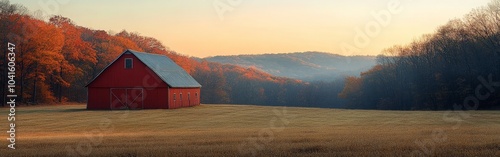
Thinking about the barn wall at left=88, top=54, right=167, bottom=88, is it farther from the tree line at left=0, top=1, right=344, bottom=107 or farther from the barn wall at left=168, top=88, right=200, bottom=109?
the tree line at left=0, top=1, right=344, bottom=107

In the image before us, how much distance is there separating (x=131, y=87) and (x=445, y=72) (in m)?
50.9

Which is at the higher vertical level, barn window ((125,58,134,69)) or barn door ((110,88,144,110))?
barn window ((125,58,134,69))

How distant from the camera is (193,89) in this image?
223 ft

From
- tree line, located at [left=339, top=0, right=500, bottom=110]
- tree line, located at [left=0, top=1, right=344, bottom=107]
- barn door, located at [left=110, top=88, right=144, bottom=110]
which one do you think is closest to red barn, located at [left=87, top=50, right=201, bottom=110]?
barn door, located at [left=110, top=88, right=144, bottom=110]

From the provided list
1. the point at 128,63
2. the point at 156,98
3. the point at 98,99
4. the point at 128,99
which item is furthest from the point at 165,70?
the point at 98,99

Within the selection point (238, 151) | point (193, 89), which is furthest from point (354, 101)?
point (238, 151)

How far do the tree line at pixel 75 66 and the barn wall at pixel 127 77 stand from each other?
37.0 ft

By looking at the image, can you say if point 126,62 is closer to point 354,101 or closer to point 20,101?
point 20,101

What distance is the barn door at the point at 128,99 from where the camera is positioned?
191 ft

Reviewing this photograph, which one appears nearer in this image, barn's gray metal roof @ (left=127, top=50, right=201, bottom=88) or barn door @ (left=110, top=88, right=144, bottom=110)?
barn door @ (left=110, top=88, right=144, bottom=110)

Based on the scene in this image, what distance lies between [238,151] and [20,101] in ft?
212

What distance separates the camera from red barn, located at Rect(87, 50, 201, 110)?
58188 mm

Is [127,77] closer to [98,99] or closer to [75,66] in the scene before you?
[98,99]

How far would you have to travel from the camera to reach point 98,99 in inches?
2331
